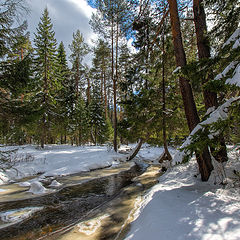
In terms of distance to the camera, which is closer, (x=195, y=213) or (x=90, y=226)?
(x=195, y=213)

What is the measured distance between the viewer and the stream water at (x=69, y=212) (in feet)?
Result: 12.1

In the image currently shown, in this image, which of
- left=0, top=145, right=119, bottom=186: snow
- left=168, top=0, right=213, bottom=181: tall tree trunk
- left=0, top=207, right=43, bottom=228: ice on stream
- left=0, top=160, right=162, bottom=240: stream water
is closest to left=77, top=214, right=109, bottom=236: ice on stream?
left=0, top=160, right=162, bottom=240: stream water

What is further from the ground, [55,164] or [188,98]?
[188,98]

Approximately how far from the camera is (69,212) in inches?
191

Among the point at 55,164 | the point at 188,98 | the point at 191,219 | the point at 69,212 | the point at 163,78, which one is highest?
the point at 163,78

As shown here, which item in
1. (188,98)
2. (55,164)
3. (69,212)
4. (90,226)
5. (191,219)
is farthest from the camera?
(55,164)

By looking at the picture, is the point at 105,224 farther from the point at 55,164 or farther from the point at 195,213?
the point at 55,164

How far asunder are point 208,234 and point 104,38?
695 inches

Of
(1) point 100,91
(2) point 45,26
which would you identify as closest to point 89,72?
(1) point 100,91

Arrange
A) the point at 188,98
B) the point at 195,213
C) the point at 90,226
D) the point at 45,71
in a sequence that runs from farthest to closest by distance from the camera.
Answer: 1. the point at 45,71
2. the point at 188,98
3. the point at 90,226
4. the point at 195,213

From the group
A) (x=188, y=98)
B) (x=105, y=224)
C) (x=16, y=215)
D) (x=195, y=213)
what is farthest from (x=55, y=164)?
(x=195, y=213)

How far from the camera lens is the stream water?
3689mm

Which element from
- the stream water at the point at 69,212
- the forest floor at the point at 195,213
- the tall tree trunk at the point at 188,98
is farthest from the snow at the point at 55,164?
the tall tree trunk at the point at 188,98

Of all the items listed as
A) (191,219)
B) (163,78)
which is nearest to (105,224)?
(191,219)
